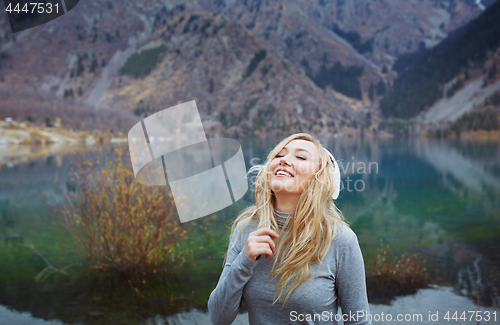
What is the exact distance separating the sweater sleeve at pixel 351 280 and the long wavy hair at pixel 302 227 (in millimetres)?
63

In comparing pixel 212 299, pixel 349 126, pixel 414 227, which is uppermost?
pixel 212 299

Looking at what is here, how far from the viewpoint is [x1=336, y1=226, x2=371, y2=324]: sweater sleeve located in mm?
1437

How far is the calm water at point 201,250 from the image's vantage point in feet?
17.7

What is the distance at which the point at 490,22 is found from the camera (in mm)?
113875

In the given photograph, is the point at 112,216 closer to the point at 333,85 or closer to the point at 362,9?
the point at 333,85

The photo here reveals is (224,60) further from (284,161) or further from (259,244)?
(259,244)

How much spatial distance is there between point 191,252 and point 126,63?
129 m

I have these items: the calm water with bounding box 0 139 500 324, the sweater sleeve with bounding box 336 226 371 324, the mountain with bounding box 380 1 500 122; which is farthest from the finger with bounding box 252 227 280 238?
the mountain with bounding box 380 1 500 122

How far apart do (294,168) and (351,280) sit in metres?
0.48

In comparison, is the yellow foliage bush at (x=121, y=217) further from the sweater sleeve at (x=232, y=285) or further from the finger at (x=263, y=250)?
the finger at (x=263, y=250)

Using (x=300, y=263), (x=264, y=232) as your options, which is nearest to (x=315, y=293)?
(x=300, y=263)

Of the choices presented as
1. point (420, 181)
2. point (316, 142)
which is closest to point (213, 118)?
point (420, 181)

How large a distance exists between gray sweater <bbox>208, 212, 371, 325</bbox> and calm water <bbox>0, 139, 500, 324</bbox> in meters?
0.63
